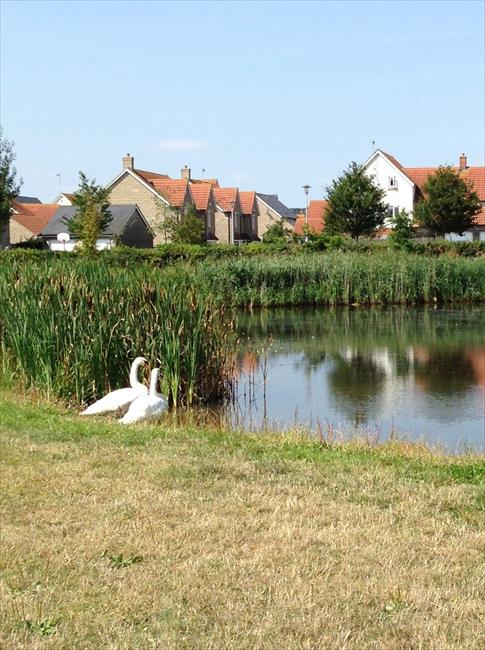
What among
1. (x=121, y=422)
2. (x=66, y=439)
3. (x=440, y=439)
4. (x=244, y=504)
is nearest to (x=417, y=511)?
(x=244, y=504)

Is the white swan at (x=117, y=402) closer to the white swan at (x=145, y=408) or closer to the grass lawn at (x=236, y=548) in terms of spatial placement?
the white swan at (x=145, y=408)

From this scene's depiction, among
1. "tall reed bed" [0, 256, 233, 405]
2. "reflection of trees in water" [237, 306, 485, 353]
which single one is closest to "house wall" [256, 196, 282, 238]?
"reflection of trees in water" [237, 306, 485, 353]

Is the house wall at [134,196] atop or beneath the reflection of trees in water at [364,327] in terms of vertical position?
atop

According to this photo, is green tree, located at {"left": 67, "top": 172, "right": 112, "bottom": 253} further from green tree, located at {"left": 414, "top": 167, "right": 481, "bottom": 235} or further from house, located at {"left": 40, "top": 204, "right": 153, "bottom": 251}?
green tree, located at {"left": 414, "top": 167, "right": 481, "bottom": 235}

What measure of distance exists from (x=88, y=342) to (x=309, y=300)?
24440 mm

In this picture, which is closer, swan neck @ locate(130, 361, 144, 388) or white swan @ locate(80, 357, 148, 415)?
white swan @ locate(80, 357, 148, 415)

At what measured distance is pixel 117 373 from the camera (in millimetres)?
14484

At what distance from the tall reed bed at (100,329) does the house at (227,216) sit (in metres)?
62.4

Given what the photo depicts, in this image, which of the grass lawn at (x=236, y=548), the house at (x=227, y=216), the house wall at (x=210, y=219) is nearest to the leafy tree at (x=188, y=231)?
the house wall at (x=210, y=219)

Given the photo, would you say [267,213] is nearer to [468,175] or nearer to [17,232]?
[468,175]

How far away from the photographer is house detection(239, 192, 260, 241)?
8675 centimetres

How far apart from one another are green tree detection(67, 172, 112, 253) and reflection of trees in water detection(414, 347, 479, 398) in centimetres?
3280

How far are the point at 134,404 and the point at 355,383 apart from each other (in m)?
7.73

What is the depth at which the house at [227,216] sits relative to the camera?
7919 cm
